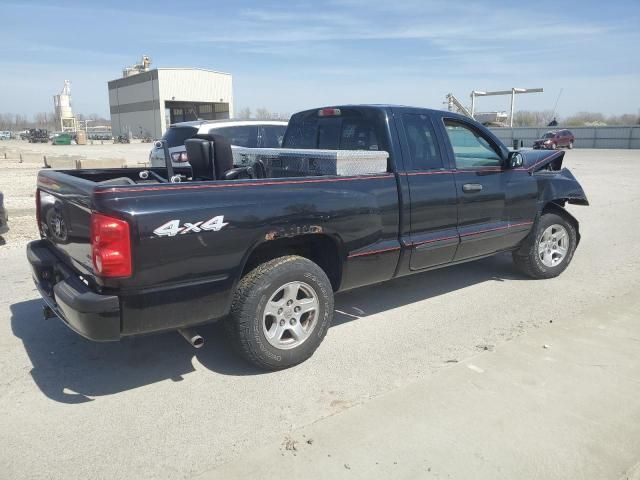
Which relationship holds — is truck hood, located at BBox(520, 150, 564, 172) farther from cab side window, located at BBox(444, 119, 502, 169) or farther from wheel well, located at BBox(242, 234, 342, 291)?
wheel well, located at BBox(242, 234, 342, 291)

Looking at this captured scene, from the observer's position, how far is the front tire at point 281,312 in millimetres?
3500

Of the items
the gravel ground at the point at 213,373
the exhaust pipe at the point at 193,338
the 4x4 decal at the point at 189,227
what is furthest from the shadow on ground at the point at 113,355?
the 4x4 decal at the point at 189,227

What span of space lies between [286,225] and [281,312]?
0.64 meters

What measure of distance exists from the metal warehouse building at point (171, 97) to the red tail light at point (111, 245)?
194 feet

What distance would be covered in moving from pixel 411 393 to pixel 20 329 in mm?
3376

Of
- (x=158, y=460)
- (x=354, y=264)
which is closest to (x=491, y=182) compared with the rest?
(x=354, y=264)

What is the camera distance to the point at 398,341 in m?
4.26

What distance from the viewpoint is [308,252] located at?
4121 mm

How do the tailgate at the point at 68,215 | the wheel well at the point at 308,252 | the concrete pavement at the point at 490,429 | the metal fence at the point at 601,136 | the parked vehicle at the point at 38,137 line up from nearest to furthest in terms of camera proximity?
the concrete pavement at the point at 490,429, the tailgate at the point at 68,215, the wheel well at the point at 308,252, the metal fence at the point at 601,136, the parked vehicle at the point at 38,137

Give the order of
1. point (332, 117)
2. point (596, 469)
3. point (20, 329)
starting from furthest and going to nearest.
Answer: point (332, 117)
point (20, 329)
point (596, 469)

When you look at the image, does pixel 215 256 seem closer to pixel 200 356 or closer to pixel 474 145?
pixel 200 356

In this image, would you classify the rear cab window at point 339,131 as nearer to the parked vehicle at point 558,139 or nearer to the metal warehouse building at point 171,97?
the parked vehicle at point 558,139

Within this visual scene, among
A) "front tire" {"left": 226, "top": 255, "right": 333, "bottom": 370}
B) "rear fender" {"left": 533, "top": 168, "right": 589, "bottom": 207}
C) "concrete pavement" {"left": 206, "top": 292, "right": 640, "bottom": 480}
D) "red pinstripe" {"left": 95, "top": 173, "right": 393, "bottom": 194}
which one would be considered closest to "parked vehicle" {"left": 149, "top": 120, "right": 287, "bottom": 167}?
"rear fender" {"left": 533, "top": 168, "right": 589, "bottom": 207}

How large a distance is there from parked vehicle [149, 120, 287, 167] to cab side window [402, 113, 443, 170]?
5.93 meters
